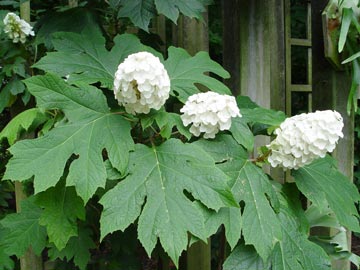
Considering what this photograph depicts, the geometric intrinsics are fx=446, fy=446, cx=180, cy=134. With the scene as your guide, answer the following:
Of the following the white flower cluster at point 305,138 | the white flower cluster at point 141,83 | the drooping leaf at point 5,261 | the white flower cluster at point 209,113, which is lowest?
the drooping leaf at point 5,261

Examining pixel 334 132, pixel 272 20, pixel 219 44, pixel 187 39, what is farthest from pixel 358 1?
pixel 219 44

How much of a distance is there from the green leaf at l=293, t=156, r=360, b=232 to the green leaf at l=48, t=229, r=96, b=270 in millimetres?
701

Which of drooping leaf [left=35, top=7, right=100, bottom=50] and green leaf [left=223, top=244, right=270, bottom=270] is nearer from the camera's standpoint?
green leaf [left=223, top=244, right=270, bottom=270]

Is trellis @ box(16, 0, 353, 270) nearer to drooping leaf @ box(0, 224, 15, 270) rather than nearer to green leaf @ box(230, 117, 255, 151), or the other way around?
drooping leaf @ box(0, 224, 15, 270)

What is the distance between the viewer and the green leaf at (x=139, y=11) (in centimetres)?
137

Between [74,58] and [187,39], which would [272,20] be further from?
[74,58]

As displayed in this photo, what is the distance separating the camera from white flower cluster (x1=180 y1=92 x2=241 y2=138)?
1.07 metres

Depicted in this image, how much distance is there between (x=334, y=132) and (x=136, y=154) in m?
0.47

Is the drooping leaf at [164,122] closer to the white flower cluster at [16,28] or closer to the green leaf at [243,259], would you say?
the green leaf at [243,259]

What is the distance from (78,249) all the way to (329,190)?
0.80 m

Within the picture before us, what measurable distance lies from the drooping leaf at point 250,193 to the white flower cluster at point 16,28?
2.76 ft

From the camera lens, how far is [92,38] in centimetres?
137

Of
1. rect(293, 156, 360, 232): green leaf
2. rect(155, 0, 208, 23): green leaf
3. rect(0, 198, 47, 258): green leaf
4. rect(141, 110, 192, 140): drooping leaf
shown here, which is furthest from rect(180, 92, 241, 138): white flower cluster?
rect(0, 198, 47, 258): green leaf

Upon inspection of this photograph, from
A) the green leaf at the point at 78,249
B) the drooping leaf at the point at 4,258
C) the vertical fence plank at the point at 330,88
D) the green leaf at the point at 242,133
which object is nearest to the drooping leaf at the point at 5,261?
the drooping leaf at the point at 4,258
